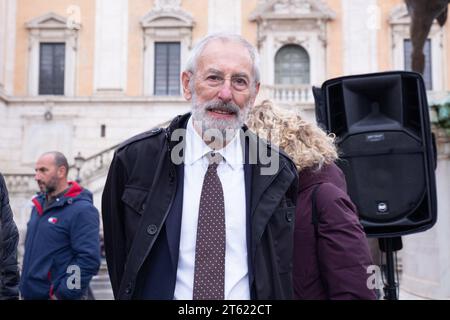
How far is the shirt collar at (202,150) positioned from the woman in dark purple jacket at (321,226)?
273mm

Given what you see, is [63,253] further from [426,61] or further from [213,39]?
[426,61]

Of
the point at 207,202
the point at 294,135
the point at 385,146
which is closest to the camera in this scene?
the point at 207,202

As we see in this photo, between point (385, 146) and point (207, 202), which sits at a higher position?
point (385, 146)

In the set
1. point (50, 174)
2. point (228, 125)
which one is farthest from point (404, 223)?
point (50, 174)

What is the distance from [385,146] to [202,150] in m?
1.71

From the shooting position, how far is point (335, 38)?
2114 cm

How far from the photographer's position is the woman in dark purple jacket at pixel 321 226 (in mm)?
1998

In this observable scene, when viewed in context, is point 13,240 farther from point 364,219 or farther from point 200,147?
point 364,219

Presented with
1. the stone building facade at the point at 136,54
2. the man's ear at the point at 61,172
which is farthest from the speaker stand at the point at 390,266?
the stone building facade at the point at 136,54

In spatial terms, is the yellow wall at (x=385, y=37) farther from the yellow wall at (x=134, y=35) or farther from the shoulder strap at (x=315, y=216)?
the shoulder strap at (x=315, y=216)

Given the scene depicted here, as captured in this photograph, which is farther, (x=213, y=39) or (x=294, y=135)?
(x=294, y=135)

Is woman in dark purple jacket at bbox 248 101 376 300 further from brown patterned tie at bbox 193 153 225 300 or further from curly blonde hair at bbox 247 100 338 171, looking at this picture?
brown patterned tie at bbox 193 153 225 300

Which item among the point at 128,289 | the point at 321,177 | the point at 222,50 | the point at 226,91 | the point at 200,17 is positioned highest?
the point at 200,17

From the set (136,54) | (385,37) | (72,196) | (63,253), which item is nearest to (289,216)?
(63,253)
